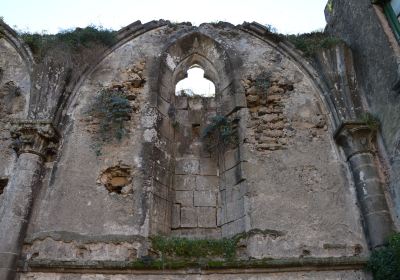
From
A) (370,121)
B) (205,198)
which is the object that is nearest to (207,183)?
(205,198)

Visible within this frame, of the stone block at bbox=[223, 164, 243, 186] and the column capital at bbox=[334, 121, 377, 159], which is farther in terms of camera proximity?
the stone block at bbox=[223, 164, 243, 186]

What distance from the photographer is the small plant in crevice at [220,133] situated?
25.0 feet

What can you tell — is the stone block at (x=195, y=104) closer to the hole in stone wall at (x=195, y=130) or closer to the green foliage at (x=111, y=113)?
the hole in stone wall at (x=195, y=130)

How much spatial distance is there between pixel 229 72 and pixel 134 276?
4396 millimetres

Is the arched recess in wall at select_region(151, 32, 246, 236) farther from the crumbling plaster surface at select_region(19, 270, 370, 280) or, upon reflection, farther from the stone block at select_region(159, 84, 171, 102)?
the crumbling plaster surface at select_region(19, 270, 370, 280)

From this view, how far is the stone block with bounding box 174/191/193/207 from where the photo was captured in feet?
23.9

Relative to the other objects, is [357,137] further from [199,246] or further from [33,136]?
[33,136]

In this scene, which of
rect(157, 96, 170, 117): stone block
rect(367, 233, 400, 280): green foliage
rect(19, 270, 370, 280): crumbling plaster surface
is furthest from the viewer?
rect(157, 96, 170, 117): stone block

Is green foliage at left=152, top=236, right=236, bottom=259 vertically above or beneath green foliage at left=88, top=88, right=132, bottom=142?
beneath

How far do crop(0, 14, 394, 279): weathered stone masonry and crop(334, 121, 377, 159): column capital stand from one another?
0.09ft

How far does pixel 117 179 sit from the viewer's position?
7.12 meters

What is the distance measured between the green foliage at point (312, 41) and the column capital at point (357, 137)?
1.94 meters

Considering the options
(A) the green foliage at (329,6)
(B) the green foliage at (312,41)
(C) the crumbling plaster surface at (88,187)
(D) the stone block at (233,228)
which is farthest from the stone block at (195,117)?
(A) the green foliage at (329,6)

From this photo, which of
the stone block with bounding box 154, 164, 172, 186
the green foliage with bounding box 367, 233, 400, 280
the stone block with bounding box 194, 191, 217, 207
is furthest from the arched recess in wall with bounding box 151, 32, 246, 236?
the green foliage with bounding box 367, 233, 400, 280
